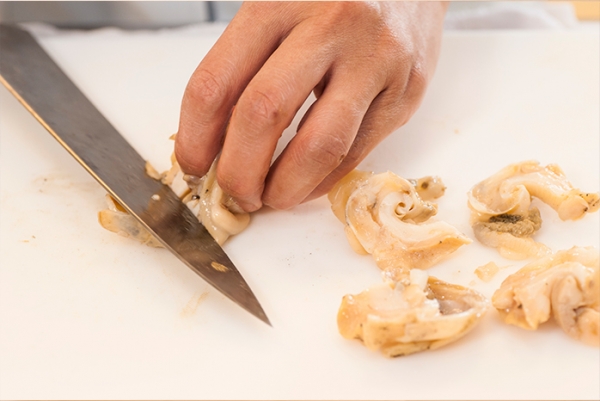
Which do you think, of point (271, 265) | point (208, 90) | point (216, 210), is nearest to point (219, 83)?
point (208, 90)

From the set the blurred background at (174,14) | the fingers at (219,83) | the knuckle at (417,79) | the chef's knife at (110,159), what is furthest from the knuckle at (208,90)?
the blurred background at (174,14)

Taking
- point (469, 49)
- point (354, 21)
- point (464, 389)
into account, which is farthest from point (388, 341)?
point (469, 49)

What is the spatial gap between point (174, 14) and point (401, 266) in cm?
123

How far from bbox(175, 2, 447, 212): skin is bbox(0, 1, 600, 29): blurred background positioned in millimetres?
757

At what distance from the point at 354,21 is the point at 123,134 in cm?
66

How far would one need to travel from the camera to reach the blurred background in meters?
1.87

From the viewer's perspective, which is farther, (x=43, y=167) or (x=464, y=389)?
(x=43, y=167)

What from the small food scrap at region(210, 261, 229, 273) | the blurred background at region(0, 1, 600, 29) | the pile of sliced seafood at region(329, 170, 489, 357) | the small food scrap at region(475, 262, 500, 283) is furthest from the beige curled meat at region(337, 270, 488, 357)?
the blurred background at region(0, 1, 600, 29)

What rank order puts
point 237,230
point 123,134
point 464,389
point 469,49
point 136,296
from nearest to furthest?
point 464,389
point 136,296
point 237,230
point 123,134
point 469,49

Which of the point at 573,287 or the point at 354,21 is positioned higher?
the point at 354,21

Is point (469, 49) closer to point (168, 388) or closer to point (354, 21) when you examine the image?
point (354, 21)

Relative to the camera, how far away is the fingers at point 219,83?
115cm

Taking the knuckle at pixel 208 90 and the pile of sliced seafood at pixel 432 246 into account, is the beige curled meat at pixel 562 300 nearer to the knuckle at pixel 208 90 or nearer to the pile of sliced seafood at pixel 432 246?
the pile of sliced seafood at pixel 432 246

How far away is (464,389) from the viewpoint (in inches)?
37.1
